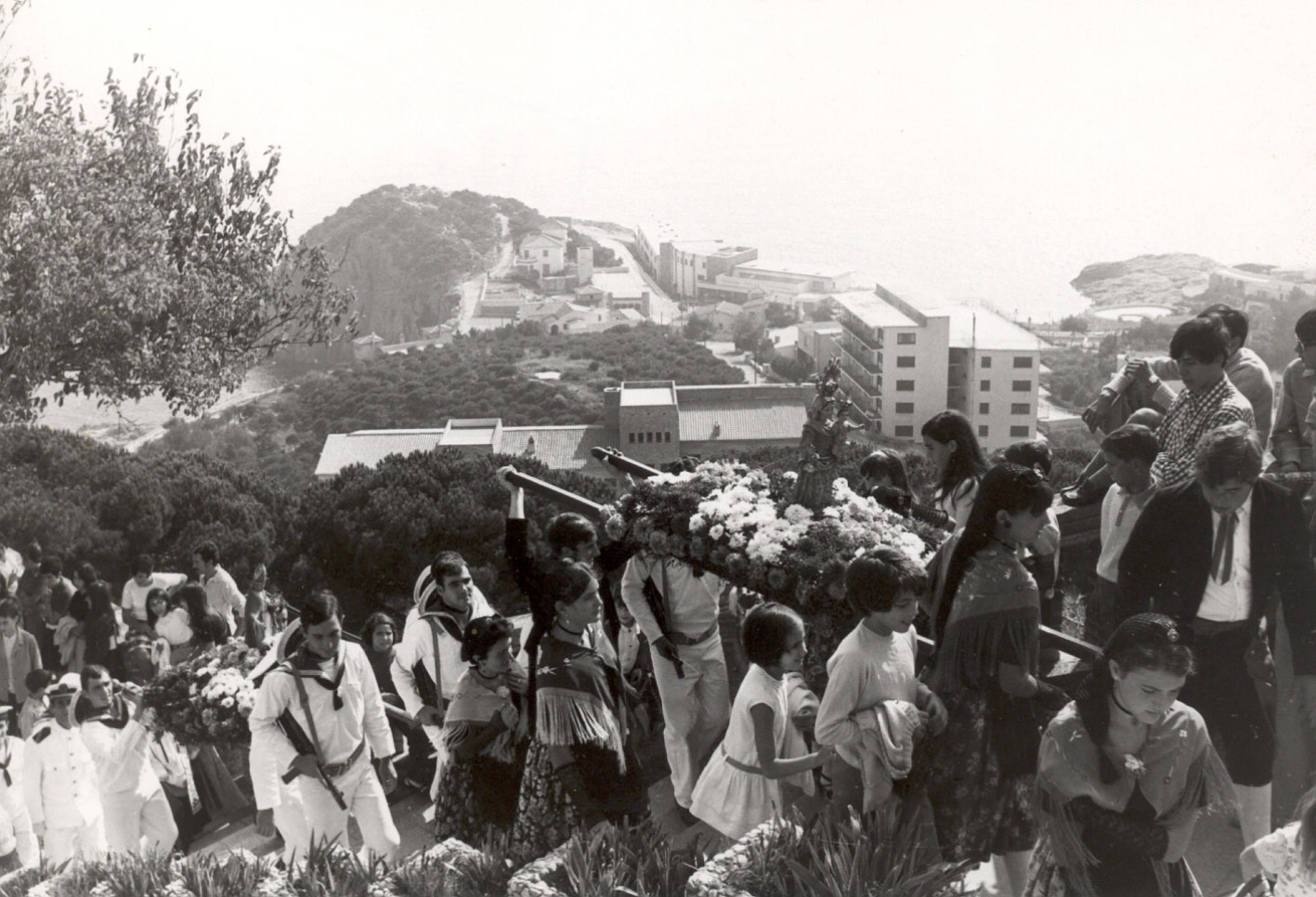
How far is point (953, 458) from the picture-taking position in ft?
16.6

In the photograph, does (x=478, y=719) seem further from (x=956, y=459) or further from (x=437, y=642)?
(x=956, y=459)

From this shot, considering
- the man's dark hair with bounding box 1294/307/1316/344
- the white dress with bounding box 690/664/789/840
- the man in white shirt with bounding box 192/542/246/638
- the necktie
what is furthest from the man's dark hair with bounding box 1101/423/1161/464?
the man in white shirt with bounding box 192/542/246/638

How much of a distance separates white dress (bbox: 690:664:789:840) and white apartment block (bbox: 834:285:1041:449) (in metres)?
11.5

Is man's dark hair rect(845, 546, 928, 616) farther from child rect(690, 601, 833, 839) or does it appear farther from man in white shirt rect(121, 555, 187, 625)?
man in white shirt rect(121, 555, 187, 625)

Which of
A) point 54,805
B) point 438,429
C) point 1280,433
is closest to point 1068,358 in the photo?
point 438,429

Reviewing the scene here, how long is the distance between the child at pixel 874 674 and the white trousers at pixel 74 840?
4225 millimetres

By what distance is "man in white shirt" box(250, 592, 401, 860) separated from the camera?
4.93 meters

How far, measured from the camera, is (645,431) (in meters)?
33.2

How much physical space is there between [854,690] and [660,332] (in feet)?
138

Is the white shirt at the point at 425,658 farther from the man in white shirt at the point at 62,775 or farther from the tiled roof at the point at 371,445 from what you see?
the tiled roof at the point at 371,445

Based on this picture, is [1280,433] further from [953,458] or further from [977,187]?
[977,187]

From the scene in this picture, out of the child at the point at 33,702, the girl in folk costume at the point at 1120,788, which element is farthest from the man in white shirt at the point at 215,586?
the girl in folk costume at the point at 1120,788

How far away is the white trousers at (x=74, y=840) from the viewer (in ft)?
20.7

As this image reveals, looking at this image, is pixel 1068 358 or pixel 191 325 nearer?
pixel 191 325
